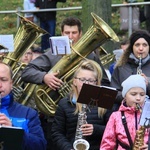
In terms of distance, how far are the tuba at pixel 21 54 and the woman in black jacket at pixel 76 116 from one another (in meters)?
1.17

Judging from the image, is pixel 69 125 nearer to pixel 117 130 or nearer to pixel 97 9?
pixel 117 130

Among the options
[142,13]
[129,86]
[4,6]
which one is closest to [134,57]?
[129,86]

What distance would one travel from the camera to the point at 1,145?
17.5 feet

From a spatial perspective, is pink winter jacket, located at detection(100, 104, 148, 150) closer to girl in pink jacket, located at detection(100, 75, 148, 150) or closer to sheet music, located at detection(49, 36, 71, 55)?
girl in pink jacket, located at detection(100, 75, 148, 150)

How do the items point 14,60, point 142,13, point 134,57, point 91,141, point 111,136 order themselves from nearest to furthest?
1. point 111,136
2. point 91,141
3. point 134,57
4. point 14,60
5. point 142,13

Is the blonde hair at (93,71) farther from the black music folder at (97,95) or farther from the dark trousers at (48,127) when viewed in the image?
the dark trousers at (48,127)

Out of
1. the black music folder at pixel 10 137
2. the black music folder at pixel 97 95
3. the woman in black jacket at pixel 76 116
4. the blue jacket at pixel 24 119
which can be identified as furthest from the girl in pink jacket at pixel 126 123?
the black music folder at pixel 10 137

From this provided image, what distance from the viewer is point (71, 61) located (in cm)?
768

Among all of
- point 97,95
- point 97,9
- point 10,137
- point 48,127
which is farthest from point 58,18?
point 10,137

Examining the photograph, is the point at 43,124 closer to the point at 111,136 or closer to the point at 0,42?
the point at 0,42

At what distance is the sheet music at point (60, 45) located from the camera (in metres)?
7.51

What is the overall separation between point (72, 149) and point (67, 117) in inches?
17.4

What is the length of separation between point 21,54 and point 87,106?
1740 mm

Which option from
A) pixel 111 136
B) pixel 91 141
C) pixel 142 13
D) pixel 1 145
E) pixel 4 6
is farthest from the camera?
pixel 4 6
